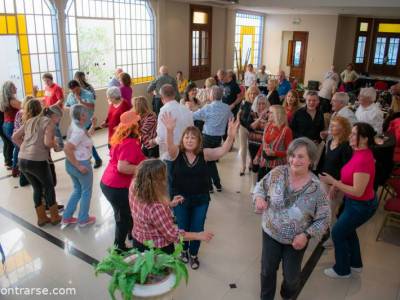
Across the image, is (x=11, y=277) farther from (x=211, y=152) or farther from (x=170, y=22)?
(x=170, y=22)

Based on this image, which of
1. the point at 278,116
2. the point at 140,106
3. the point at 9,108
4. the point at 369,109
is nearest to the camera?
the point at 278,116

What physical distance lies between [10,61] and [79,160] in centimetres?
422

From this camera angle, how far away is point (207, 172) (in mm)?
3076

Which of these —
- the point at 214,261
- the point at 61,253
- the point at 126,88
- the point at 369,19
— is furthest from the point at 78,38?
the point at 369,19

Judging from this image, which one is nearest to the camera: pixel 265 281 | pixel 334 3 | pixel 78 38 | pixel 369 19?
pixel 265 281

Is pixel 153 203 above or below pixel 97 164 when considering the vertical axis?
above

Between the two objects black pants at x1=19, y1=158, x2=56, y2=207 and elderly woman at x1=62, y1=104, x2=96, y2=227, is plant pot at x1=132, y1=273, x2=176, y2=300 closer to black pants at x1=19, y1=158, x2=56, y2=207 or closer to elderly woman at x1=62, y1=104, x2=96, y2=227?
elderly woman at x1=62, y1=104, x2=96, y2=227

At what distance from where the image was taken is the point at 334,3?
29.6ft

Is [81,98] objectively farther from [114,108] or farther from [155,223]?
[155,223]

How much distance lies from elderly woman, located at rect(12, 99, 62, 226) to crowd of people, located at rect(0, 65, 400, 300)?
0.01 meters

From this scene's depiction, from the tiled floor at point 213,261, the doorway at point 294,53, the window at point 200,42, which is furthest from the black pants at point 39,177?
the doorway at point 294,53

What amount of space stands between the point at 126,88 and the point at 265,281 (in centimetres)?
503

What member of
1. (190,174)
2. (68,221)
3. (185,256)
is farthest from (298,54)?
(190,174)

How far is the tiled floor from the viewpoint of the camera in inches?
122
